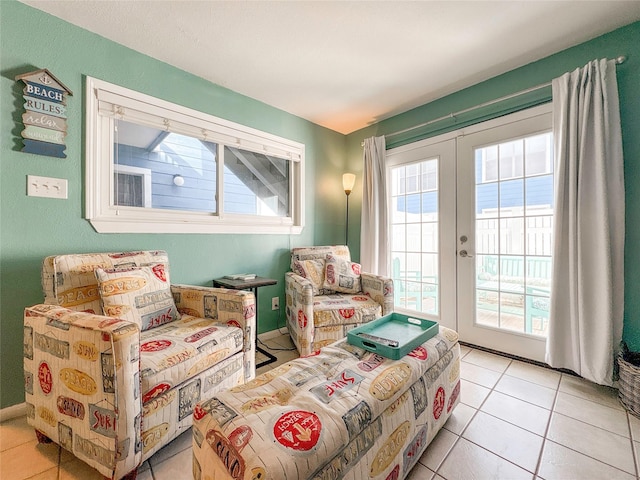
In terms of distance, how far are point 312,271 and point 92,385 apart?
5.83 ft

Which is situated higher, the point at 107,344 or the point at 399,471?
the point at 107,344

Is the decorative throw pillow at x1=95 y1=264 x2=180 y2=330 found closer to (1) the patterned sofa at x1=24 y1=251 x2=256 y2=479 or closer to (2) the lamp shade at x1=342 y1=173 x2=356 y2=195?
(1) the patterned sofa at x1=24 y1=251 x2=256 y2=479

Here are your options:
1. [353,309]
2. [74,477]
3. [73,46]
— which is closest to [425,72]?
[353,309]

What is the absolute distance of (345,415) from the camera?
2.73 feet

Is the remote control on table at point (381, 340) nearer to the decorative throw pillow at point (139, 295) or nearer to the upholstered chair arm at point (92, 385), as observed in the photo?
the upholstered chair arm at point (92, 385)

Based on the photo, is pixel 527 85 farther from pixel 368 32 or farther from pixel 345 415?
pixel 345 415

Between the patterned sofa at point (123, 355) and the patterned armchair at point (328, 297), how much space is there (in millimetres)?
530

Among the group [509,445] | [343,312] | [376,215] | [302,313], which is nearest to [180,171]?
[302,313]

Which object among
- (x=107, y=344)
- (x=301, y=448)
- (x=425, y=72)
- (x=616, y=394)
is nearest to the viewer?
(x=301, y=448)

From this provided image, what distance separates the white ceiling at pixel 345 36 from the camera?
1625 millimetres

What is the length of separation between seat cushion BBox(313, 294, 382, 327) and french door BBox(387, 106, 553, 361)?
83cm

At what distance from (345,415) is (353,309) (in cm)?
136

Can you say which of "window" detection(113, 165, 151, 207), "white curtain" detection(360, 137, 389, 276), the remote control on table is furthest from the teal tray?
"window" detection(113, 165, 151, 207)

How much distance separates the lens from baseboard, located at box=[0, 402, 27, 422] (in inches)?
59.8
